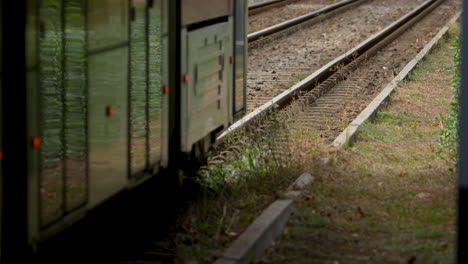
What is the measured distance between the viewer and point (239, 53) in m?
9.70

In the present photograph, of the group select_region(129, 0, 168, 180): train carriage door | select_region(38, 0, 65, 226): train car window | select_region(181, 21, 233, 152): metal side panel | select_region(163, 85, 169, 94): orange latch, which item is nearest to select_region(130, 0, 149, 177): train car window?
select_region(129, 0, 168, 180): train carriage door

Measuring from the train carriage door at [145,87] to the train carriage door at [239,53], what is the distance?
2310 mm

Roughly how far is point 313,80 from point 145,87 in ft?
28.4

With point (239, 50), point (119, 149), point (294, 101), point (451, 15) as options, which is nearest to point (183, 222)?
point (119, 149)

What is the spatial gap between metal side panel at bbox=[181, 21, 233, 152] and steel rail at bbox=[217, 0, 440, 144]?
1.81 metres

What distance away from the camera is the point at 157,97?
288 inches

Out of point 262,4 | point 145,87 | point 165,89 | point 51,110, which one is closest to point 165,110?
point 165,89

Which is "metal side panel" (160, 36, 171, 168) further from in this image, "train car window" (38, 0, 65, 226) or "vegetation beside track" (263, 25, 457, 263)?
"train car window" (38, 0, 65, 226)

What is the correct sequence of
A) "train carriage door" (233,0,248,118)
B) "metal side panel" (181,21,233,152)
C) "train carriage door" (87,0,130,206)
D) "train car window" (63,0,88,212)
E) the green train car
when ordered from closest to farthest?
the green train car, "train car window" (63,0,88,212), "train carriage door" (87,0,130,206), "metal side panel" (181,21,233,152), "train carriage door" (233,0,248,118)

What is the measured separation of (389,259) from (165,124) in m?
2.23

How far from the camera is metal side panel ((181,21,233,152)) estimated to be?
7887 millimetres

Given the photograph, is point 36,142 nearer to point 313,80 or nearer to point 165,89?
point 165,89

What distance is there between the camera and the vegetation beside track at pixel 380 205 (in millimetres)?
6973

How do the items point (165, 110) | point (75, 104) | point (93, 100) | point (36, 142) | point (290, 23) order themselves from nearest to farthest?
point (36, 142)
point (75, 104)
point (93, 100)
point (165, 110)
point (290, 23)
